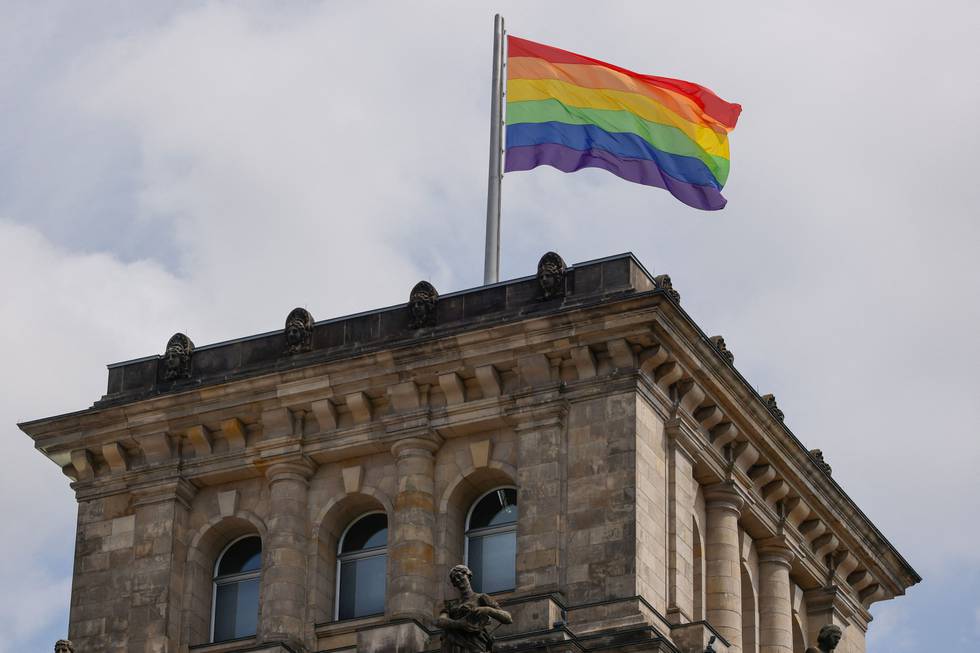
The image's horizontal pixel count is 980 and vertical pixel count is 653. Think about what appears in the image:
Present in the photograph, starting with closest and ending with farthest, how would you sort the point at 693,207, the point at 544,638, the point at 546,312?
1. the point at 544,638
2. the point at 546,312
3. the point at 693,207

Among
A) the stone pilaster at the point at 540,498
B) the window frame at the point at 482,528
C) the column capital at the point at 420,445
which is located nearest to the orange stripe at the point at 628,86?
the stone pilaster at the point at 540,498

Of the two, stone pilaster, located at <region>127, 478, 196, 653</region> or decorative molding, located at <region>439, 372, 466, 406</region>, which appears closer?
decorative molding, located at <region>439, 372, 466, 406</region>

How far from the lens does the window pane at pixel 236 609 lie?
6438 centimetres

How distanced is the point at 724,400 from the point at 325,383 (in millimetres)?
7820

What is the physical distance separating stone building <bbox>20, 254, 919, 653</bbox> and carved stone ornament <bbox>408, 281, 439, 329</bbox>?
4 cm

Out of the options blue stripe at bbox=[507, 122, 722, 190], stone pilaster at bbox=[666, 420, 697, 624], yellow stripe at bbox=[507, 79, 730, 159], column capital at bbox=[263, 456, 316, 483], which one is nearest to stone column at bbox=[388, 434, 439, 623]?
column capital at bbox=[263, 456, 316, 483]

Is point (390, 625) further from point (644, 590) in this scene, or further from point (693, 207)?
point (693, 207)

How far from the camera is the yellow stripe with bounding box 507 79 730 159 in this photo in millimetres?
67688

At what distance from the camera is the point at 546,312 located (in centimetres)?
6234

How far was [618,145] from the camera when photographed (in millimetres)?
67125

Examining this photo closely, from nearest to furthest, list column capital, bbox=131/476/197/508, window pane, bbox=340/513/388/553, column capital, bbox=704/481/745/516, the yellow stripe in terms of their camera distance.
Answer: window pane, bbox=340/513/388/553
column capital, bbox=704/481/745/516
column capital, bbox=131/476/197/508
the yellow stripe

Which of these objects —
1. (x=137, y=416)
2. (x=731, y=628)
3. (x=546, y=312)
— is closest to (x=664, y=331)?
(x=546, y=312)

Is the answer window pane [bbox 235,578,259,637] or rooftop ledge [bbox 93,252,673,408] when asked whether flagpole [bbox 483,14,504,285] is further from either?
window pane [bbox 235,578,259,637]

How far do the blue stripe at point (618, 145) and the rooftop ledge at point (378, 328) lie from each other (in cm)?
427
